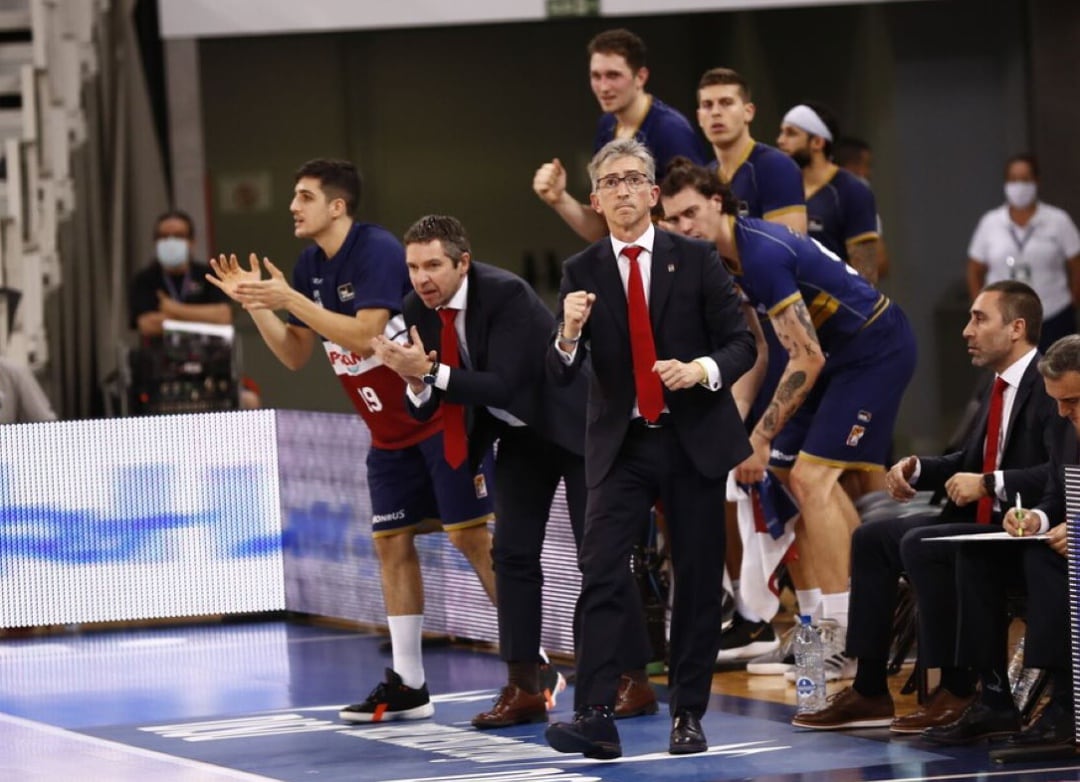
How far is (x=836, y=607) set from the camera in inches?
332

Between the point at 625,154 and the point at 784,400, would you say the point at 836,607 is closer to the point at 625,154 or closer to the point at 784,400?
the point at 784,400

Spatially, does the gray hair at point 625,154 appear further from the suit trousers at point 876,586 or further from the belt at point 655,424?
the suit trousers at point 876,586

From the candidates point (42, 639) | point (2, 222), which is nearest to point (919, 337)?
point (2, 222)

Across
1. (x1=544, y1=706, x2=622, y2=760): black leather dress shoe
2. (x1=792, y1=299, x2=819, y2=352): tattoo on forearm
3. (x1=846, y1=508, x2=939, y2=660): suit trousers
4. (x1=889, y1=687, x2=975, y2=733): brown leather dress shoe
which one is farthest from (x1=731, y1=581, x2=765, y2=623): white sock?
(x1=544, y1=706, x2=622, y2=760): black leather dress shoe

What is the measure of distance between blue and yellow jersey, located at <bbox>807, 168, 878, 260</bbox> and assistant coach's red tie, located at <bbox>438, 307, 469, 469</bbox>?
118 inches

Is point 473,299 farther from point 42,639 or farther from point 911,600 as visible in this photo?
point 42,639

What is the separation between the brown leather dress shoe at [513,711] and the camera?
25.6 ft

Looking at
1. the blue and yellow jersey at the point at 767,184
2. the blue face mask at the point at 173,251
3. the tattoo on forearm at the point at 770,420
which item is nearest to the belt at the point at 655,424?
the tattoo on forearm at the point at 770,420

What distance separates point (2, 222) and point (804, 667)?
704 cm

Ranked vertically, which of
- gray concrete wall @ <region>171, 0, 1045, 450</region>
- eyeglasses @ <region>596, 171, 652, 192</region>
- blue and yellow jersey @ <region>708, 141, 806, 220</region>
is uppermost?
gray concrete wall @ <region>171, 0, 1045, 450</region>

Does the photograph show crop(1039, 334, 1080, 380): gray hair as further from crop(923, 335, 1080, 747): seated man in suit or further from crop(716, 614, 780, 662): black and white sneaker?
crop(716, 614, 780, 662): black and white sneaker

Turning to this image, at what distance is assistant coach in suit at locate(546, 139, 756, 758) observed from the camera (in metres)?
6.91

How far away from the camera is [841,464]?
27.5 feet

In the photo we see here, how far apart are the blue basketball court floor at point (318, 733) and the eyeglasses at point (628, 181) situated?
1775 millimetres
